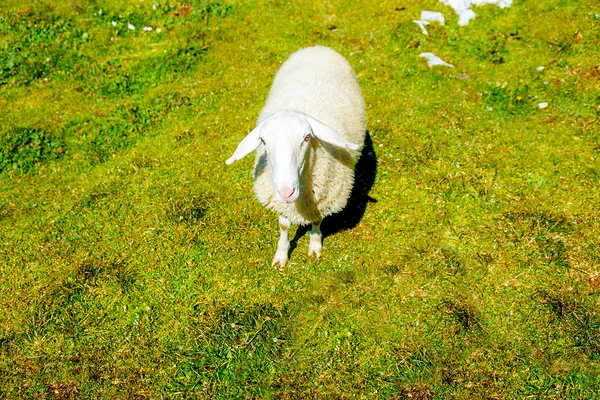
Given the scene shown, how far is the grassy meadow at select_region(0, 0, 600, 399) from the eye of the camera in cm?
471

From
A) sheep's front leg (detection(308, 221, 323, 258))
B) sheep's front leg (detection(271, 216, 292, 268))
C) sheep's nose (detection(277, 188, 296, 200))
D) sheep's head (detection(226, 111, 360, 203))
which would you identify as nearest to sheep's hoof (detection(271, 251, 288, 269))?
sheep's front leg (detection(271, 216, 292, 268))

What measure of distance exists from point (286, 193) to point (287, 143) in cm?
52

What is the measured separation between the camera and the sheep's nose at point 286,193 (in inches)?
147

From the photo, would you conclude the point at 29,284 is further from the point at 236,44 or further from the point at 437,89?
the point at 437,89

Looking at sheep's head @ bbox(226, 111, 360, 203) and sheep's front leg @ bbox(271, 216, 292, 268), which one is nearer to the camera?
sheep's head @ bbox(226, 111, 360, 203)

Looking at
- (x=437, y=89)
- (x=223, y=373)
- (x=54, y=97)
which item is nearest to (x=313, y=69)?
(x=437, y=89)

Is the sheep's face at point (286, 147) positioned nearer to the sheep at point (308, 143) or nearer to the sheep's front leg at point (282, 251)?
the sheep at point (308, 143)

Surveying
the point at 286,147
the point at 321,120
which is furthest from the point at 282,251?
the point at 286,147

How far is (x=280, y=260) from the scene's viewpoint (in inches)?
225

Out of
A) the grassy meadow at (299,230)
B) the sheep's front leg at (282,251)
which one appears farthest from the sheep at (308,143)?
the grassy meadow at (299,230)

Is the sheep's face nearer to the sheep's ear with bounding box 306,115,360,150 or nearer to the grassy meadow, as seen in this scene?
the sheep's ear with bounding box 306,115,360,150

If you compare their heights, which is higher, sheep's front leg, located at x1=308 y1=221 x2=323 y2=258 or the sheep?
the sheep

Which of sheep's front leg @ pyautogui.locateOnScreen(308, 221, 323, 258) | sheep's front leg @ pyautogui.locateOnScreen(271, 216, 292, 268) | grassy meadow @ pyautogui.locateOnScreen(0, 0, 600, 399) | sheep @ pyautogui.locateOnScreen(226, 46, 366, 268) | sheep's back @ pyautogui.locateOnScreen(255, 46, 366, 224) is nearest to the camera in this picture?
sheep @ pyautogui.locateOnScreen(226, 46, 366, 268)

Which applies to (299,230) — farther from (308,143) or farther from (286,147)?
(286,147)
